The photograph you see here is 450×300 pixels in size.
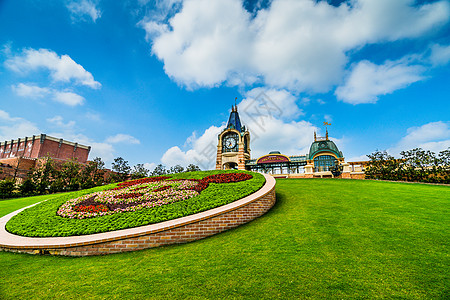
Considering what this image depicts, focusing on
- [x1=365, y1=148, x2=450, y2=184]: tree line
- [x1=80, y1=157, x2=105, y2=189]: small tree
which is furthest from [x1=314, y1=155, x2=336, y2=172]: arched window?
[x1=80, y1=157, x2=105, y2=189]: small tree

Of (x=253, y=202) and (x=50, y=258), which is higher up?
(x=253, y=202)

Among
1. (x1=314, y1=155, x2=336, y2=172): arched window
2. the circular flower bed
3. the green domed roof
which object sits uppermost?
the green domed roof

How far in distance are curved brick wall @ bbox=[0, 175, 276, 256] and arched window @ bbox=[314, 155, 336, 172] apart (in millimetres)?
25726

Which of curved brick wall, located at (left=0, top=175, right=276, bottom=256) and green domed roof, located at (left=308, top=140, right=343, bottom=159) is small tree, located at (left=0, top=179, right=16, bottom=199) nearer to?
curved brick wall, located at (left=0, top=175, right=276, bottom=256)

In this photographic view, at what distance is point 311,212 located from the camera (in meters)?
7.13

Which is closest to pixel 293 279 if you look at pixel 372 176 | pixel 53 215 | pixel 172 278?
pixel 172 278

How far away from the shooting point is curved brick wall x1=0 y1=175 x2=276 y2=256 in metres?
5.24

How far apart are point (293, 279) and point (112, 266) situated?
12.3 ft

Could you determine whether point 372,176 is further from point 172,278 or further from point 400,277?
point 172,278

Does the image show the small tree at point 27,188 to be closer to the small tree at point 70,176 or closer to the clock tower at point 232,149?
the small tree at point 70,176

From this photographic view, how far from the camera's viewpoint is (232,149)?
29.5 metres

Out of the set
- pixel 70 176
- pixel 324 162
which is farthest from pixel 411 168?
pixel 70 176

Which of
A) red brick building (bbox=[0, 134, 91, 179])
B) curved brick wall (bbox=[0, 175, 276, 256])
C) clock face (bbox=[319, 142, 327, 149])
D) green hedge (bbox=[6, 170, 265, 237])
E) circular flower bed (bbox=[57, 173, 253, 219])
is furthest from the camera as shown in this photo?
red brick building (bbox=[0, 134, 91, 179])

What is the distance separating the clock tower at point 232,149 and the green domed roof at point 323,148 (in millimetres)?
9967
